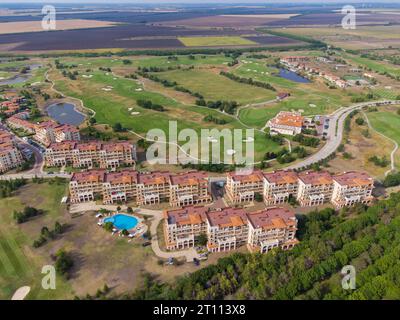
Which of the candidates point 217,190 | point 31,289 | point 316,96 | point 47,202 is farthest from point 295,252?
point 316,96

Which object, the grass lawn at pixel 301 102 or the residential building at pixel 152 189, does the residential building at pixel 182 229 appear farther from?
the grass lawn at pixel 301 102

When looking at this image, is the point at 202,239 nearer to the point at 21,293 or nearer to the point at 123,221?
the point at 123,221

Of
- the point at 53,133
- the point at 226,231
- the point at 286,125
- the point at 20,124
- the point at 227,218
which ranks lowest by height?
the point at 226,231

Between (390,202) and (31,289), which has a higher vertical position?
(390,202)

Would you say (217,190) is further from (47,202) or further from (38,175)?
(38,175)

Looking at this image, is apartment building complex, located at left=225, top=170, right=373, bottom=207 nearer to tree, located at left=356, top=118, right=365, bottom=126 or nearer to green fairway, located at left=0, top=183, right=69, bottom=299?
green fairway, located at left=0, top=183, right=69, bottom=299

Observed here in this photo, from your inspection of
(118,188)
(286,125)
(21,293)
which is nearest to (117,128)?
(118,188)

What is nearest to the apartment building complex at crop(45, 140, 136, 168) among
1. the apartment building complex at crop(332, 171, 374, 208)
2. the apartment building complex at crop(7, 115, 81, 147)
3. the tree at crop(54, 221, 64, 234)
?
the apartment building complex at crop(7, 115, 81, 147)
